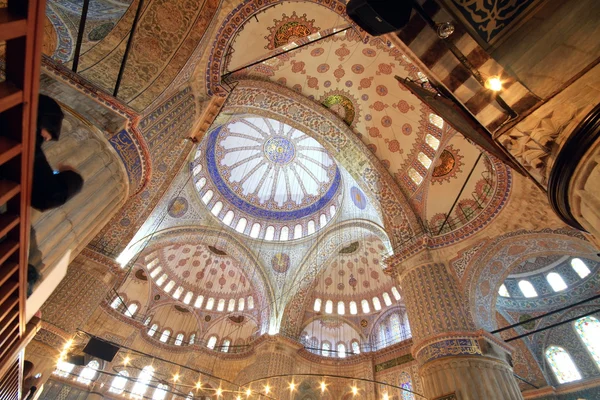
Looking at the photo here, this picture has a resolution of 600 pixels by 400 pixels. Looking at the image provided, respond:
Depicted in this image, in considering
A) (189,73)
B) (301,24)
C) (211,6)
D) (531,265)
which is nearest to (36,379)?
(189,73)

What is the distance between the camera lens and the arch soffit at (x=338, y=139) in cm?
918

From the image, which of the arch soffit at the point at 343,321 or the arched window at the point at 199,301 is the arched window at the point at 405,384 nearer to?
the arch soffit at the point at 343,321

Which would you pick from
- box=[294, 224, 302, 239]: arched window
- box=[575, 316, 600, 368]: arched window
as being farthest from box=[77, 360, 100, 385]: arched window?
box=[575, 316, 600, 368]: arched window

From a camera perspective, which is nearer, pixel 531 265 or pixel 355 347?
pixel 531 265

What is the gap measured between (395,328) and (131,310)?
13.7 meters

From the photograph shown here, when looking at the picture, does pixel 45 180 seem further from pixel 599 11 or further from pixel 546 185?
pixel 599 11

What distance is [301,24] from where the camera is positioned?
25.2ft

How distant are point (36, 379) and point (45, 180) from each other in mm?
6331

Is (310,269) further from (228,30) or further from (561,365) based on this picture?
(228,30)

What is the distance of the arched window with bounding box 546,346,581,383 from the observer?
1018 cm

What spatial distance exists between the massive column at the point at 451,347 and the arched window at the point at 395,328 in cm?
675

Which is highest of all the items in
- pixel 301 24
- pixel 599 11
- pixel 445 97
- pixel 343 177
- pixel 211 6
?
pixel 343 177

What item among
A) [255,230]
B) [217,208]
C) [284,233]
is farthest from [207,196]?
[284,233]

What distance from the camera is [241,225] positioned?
15.7 metres
